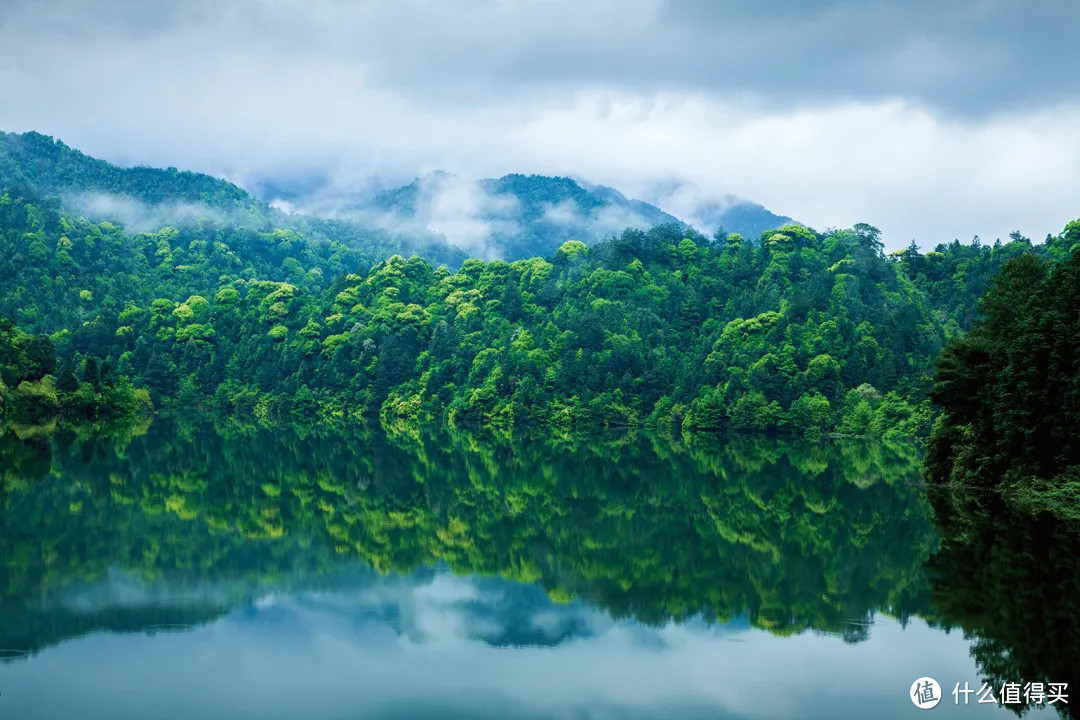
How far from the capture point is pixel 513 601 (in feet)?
69.3

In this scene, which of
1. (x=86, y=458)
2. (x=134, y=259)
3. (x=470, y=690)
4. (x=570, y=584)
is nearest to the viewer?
(x=470, y=690)

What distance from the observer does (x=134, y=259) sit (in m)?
148

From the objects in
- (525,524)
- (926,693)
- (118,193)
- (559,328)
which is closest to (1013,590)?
(926,693)

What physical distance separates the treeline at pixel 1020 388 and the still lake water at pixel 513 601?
2392 millimetres

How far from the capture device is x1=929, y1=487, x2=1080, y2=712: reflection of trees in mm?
15602

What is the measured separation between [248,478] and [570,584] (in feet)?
76.2

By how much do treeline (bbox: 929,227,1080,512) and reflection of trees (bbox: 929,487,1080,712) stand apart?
12.6 feet

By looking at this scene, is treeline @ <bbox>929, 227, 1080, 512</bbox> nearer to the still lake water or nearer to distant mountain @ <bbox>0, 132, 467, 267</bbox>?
the still lake water

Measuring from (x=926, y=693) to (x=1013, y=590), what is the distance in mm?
5557

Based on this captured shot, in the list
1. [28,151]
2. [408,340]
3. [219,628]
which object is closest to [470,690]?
[219,628]

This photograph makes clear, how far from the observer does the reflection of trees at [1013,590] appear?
15.6 meters

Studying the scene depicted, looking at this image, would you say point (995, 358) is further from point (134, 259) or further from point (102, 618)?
point (134, 259)

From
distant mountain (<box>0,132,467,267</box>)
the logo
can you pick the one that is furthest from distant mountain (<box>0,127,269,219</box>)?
the logo

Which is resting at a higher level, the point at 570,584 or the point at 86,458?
the point at 86,458
